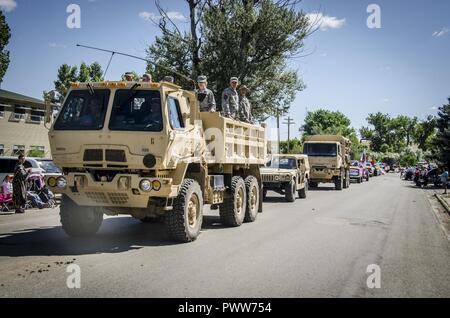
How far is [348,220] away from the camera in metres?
12.1

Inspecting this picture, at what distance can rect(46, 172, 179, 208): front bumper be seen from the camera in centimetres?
738

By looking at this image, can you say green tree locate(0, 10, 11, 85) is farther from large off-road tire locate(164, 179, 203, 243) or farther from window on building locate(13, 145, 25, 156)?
large off-road tire locate(164, 179, 203, 243)

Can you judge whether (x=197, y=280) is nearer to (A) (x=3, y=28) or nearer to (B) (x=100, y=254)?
(B) (x=100, y=254)

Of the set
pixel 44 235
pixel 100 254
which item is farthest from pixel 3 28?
pixel 100 254

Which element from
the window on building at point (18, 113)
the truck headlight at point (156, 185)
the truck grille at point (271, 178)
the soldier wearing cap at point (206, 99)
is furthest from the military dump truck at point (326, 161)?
the window on building at point (18, 113)

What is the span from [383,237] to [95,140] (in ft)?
19.6

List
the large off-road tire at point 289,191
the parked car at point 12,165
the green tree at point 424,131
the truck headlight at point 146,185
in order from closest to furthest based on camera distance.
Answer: the truck headlight at point 146,185 < the parked car at point 12,165 < the large off-road tire at point 289,191 < the green tree at point 424,131

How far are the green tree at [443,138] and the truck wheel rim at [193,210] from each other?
29.6 m

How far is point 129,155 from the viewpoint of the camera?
7.45 metres

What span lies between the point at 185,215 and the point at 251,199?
12.4ft

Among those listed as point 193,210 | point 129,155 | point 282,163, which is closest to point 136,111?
point 129,155

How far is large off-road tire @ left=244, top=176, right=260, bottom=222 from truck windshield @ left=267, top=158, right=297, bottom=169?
7803 millimetres

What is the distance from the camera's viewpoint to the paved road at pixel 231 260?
5.26 m

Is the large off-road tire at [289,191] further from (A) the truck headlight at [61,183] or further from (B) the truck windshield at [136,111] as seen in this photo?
(A) the truck headlight at [61,183]
